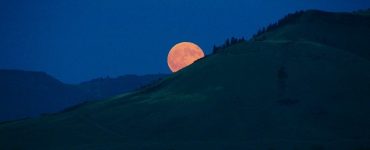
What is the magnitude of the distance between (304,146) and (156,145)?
86.9 ft

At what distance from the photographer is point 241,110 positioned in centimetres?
10581

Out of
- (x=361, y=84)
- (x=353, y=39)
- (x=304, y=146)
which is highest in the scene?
(x=353, y=39)

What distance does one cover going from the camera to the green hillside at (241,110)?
92.2 m

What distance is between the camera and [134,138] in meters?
99.2

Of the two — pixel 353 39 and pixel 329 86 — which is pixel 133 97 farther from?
pixel 353 39

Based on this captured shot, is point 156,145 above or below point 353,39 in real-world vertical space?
below

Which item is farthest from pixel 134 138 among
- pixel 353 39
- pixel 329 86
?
pixel 353 39

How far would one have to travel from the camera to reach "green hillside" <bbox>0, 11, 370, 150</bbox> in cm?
9219

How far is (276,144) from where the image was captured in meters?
85.5

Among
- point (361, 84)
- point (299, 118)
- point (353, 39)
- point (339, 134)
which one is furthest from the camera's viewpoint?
point (353, 39)

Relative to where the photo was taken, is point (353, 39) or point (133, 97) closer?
point (133, 97)

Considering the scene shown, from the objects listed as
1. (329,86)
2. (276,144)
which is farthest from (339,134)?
(329,86)

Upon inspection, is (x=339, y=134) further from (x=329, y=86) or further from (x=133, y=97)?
(x=133, y=97)

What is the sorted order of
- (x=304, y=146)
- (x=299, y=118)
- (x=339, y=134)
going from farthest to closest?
1. (x=299, y=118)
2. (x=339, y=134)
3. (x=304, y=146)
